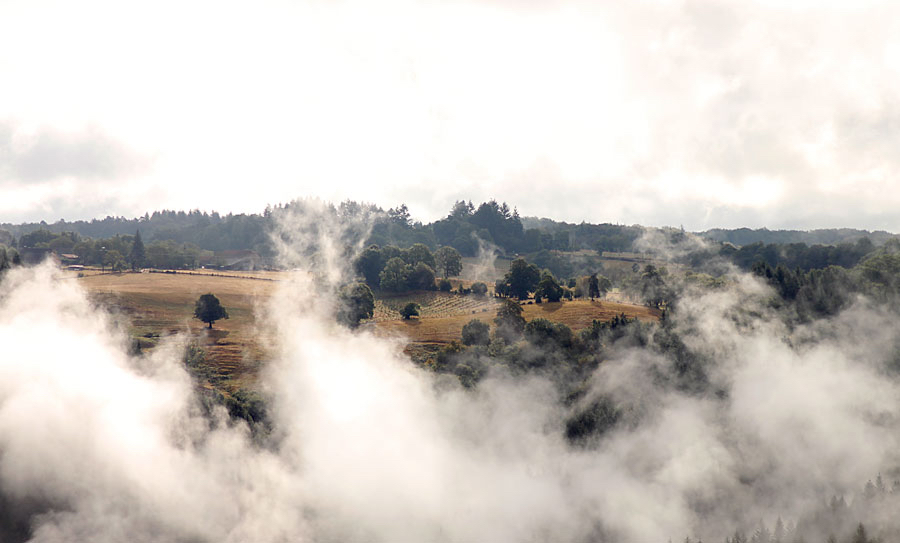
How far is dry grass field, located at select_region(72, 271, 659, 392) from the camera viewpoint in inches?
2749

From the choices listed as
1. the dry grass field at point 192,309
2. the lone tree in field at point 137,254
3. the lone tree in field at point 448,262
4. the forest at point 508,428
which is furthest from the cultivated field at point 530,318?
the lone tree in field at point 137,254

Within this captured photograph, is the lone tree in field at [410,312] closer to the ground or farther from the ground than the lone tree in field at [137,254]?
closer to the ground

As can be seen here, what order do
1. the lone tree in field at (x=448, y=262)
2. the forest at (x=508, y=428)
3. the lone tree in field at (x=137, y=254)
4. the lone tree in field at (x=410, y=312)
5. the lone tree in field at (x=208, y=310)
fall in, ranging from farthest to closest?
the lone tree in field at (x=448, y=262), the lone tree in field at (x=137, y=254), the lone tree in field at (x=410, y=312), the lone tree in field at (x=208, y=310), the forest at (x=508, y=428)

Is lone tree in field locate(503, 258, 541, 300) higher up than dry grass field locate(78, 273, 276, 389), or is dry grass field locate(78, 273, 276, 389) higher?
lone tree in field locate(503, 258, 541, 300)

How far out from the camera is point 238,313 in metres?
99.1

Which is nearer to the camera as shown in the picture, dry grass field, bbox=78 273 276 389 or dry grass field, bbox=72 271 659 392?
dry grass field, bbox=78 273 276 389

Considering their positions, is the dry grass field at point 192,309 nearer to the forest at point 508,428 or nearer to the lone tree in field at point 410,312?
the forest at point 508,428

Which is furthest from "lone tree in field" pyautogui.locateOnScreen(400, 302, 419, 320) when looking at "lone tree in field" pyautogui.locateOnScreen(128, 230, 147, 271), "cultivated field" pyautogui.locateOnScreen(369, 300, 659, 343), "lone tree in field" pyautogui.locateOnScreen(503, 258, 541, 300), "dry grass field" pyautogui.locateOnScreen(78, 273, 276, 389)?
"lone tree in field" pyautogui.locateOnScreen(128, 230, 147, 271)

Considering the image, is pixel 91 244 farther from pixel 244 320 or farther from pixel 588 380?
pixel 588 380

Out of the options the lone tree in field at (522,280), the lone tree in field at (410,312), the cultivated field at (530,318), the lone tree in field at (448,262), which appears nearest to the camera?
the cultivated field at (530,318)

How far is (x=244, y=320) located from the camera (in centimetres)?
9431

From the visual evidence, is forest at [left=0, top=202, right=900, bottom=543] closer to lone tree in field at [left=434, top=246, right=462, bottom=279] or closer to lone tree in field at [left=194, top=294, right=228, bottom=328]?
lone tree in field at [left=194, top=294, right=228, bottom=328]

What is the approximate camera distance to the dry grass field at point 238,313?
69812mm

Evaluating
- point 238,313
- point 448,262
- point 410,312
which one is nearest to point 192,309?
point 238,313
